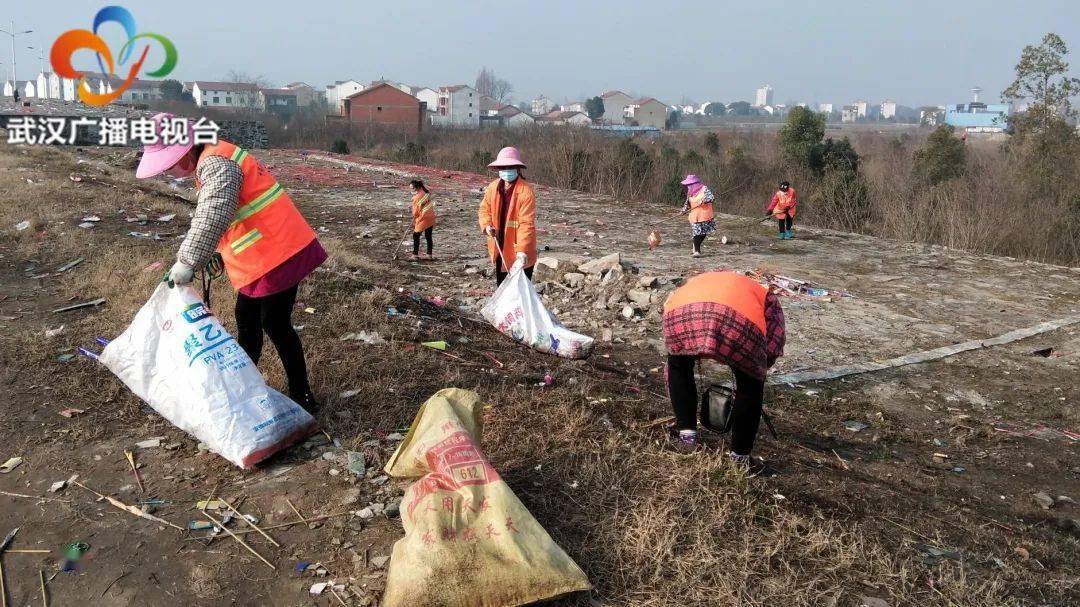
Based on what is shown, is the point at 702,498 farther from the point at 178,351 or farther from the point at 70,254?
the point at 70,254

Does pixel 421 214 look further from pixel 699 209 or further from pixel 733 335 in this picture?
pixel 733 335

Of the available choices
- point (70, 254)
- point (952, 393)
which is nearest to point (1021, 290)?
point (952, 393)

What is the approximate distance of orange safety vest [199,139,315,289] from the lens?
9.71ft

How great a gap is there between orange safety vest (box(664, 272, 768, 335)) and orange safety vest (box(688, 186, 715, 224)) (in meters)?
6.49

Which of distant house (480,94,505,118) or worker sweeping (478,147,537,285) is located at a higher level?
distant house (480,94,505,118)

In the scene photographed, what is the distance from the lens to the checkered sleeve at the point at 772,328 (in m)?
2.81

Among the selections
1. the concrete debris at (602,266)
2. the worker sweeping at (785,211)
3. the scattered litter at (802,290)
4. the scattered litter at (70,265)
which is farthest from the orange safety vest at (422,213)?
the worker sweeping at (785,211)

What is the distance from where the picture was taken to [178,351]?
2.79 m

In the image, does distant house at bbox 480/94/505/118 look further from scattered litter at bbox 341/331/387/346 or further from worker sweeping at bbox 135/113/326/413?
worker sweeping at bbox 135/113/326/413

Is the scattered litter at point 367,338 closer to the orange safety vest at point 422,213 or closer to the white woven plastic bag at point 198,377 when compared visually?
the white woven plastic bag at point 198,377

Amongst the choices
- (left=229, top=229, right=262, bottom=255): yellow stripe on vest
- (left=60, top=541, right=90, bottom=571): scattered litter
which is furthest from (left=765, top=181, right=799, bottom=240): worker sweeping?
(left=60, top=541, right=90, bottom=571): scattered litter

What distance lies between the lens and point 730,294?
274cm

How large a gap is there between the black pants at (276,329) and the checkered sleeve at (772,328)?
6.63 feet

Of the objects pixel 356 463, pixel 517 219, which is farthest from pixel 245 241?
pixel 517 219
